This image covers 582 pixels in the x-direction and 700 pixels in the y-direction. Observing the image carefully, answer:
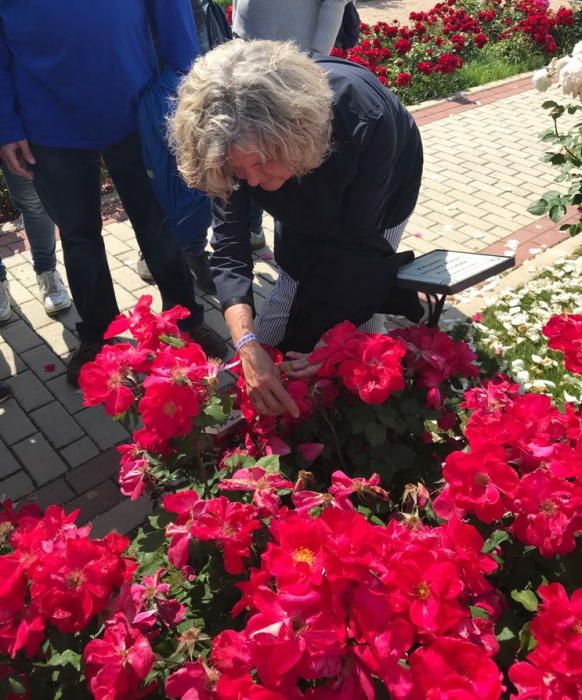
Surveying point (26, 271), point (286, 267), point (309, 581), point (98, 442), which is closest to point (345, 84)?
point (286, 267)

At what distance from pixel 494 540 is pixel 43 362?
2654mm

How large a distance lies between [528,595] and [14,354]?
292cm

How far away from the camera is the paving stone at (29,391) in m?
2.88

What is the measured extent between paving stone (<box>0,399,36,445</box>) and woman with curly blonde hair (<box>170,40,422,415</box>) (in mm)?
1247

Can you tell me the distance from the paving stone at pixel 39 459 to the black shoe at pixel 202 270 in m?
1.37

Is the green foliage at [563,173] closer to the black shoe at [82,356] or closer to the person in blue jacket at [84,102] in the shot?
the person in blue jacket at [84,102]

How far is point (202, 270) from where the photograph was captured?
11.9 feet

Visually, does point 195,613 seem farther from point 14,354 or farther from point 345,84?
point 14,354

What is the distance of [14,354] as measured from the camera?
126 inches

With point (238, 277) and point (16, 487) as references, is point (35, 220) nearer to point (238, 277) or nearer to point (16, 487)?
point (16, 487)

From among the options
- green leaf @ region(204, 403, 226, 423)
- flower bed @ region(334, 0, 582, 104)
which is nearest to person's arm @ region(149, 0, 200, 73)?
green leaf @ region(204, 403, 226, 423)

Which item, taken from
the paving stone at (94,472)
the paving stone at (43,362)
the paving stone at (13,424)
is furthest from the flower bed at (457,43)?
the paving stone at (94,472)

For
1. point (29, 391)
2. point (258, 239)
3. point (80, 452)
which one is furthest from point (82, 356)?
point (258, 239)

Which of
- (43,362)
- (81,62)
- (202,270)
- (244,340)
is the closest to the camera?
(244,340)
